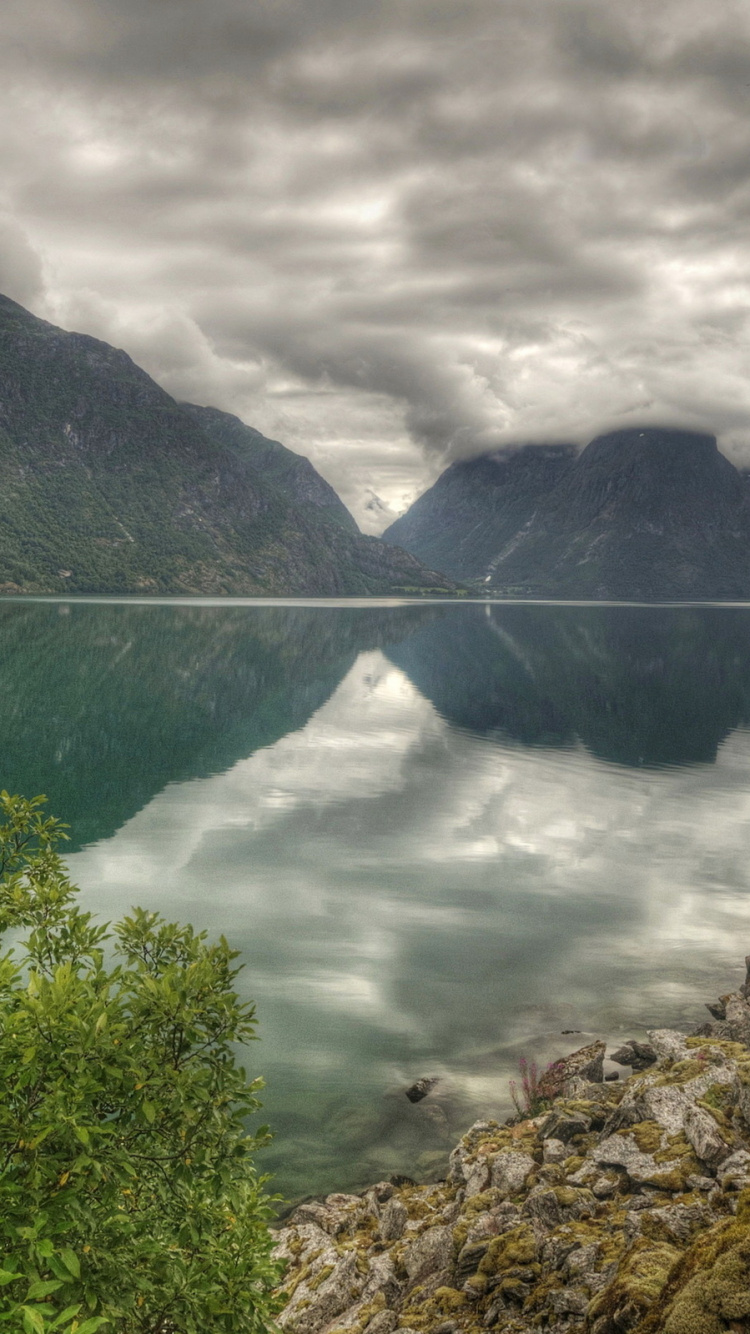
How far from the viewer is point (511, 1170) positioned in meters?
13.7

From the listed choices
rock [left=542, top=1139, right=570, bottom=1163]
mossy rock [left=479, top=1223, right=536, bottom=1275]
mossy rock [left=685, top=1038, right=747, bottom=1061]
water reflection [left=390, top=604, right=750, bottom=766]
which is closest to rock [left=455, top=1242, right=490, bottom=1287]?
mossy rock [left=479, top=1223, right=536, bottom=1275]

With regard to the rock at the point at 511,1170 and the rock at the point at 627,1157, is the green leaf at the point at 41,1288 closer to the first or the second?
the rock at the point at 627,1157

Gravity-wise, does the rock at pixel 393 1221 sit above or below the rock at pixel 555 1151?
below

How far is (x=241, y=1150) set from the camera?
6.98m

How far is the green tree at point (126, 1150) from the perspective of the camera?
18.0ft

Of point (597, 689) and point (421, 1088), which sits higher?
point (597, 689)

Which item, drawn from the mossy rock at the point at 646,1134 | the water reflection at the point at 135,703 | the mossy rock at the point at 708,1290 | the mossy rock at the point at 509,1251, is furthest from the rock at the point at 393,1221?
the water reflection at the point at 135,703

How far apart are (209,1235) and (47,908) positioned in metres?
4.33

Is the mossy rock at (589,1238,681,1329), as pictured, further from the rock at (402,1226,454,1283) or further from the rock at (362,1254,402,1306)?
the rock at (362,1254,402,1306)

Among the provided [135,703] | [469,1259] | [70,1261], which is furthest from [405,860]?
[135,703]

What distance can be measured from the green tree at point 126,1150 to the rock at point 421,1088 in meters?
12.8

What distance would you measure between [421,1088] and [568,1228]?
877cm

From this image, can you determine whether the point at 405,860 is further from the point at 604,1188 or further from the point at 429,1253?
the point at 604,1188

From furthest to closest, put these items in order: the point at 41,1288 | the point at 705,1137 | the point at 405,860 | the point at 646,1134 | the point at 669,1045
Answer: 1. the point at 405,860
2. the point at 669,1045
3. the point at 646,1134
4. the point at 705,1137
5. the point at 41,1288
